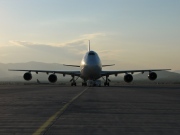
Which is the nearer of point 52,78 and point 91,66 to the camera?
point 91,66

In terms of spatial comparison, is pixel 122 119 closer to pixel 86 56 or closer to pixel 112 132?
pixel 112 132

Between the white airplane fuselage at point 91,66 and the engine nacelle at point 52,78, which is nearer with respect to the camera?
the white airplane fuselage at point 91,66

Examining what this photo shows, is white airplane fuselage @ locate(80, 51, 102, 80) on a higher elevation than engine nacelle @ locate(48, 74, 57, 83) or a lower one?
higher

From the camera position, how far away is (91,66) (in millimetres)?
46500

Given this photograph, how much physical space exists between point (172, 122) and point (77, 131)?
3.17 meters

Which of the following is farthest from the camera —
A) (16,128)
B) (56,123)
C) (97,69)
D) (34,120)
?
(97,69)

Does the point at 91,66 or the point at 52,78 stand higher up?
the point at 91,66

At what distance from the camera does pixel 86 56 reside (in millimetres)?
48500

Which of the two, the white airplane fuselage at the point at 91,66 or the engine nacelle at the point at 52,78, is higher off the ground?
the white airplane fuselage at the point at 91,66

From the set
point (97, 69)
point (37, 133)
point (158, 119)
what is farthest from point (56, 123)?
point (97, 69)

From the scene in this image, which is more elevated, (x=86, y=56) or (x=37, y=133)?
(x=86, y=56)

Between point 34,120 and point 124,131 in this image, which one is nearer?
point 124,131

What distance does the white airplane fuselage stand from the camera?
4672 centimetres

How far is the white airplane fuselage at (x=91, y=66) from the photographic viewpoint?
4672cm
